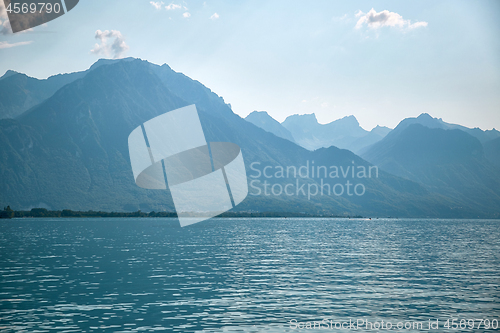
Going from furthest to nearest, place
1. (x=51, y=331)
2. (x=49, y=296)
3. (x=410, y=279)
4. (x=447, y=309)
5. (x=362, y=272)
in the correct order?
1. (x=362, y=272)
2. (x=410, y=279)
3. (x=49, y=296)
4. (x=447, y=309)
5. (x=51, y=331)

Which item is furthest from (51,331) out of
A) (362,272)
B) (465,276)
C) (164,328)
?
(465,276)

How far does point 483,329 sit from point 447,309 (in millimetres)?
6425

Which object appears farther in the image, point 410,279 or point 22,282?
point 410,279

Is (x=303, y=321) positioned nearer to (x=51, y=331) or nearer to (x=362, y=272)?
(x=51, y=331)

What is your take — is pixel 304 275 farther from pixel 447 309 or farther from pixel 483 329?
pixel 483 329

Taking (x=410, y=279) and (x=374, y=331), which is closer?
(x=374, y=331)

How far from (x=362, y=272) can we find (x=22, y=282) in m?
46.0

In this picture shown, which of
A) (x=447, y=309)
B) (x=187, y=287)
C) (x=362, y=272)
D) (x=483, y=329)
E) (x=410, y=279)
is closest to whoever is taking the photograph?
(x=483, y=329)

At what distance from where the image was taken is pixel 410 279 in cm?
5931

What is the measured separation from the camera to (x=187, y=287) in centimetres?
5103

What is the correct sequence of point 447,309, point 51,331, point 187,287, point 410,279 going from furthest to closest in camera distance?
point 410,279, point 187,287, point 447,309, point 51,331

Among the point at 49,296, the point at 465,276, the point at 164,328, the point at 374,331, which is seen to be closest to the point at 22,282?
the point at 49,296

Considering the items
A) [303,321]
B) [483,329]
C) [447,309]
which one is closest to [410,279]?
[447,309]

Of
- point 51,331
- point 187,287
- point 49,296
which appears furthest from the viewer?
point 187,287
